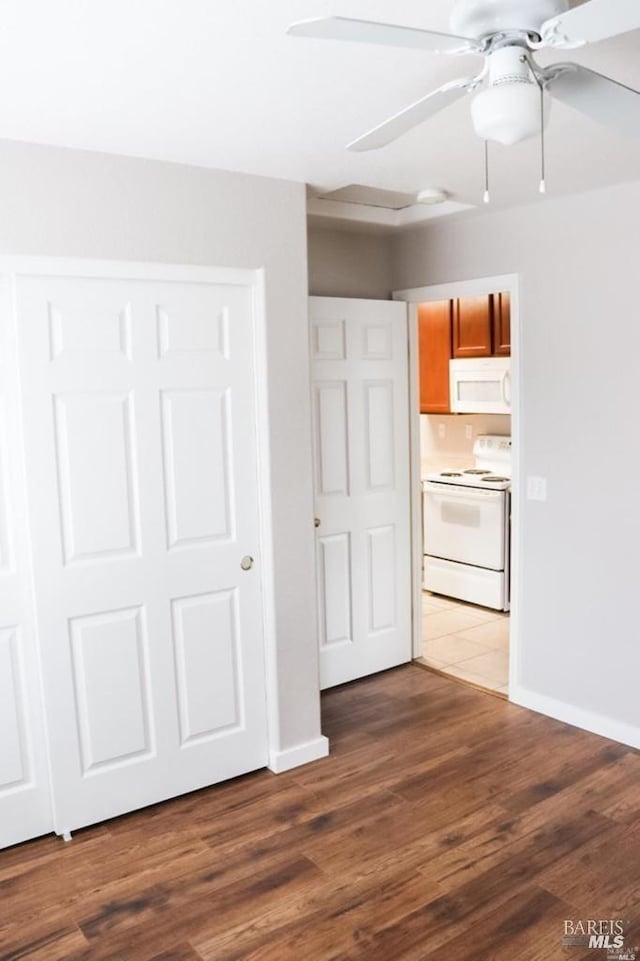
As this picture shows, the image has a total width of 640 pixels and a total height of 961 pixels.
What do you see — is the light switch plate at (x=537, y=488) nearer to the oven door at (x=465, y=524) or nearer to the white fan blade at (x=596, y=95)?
the oven door at (x=465, y=524)

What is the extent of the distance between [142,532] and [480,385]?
306 centimetres

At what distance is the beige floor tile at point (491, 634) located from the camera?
15.5ft

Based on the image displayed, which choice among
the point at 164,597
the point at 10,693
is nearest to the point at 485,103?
the point at 164,597

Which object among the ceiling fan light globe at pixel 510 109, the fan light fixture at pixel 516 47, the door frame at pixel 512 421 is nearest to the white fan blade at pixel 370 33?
the fan light fixture at pixel 516 47

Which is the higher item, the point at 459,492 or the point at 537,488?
the point at 537,488

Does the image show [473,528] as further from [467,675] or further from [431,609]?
[467,675]

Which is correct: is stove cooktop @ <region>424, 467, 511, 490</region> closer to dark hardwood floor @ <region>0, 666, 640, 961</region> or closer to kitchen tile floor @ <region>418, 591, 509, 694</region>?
kitchen tile floor @ <region>418, 591, 509, 694</region>

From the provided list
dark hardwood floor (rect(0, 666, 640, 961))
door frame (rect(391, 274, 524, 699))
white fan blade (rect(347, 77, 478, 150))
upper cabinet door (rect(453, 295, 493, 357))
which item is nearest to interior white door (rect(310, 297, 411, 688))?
door frame (rect(391, 274, 524, 699))

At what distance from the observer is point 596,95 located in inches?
62.8

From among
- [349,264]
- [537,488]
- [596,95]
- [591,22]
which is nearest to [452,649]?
[537,488]

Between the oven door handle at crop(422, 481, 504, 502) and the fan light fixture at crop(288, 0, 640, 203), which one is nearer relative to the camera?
the fan light fixture at crop(288, 0, 640, 203)

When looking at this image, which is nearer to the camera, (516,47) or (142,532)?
(516,47)

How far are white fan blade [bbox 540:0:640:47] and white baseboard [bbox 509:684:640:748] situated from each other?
2.91 meters

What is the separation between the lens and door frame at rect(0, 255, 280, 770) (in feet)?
8.60
